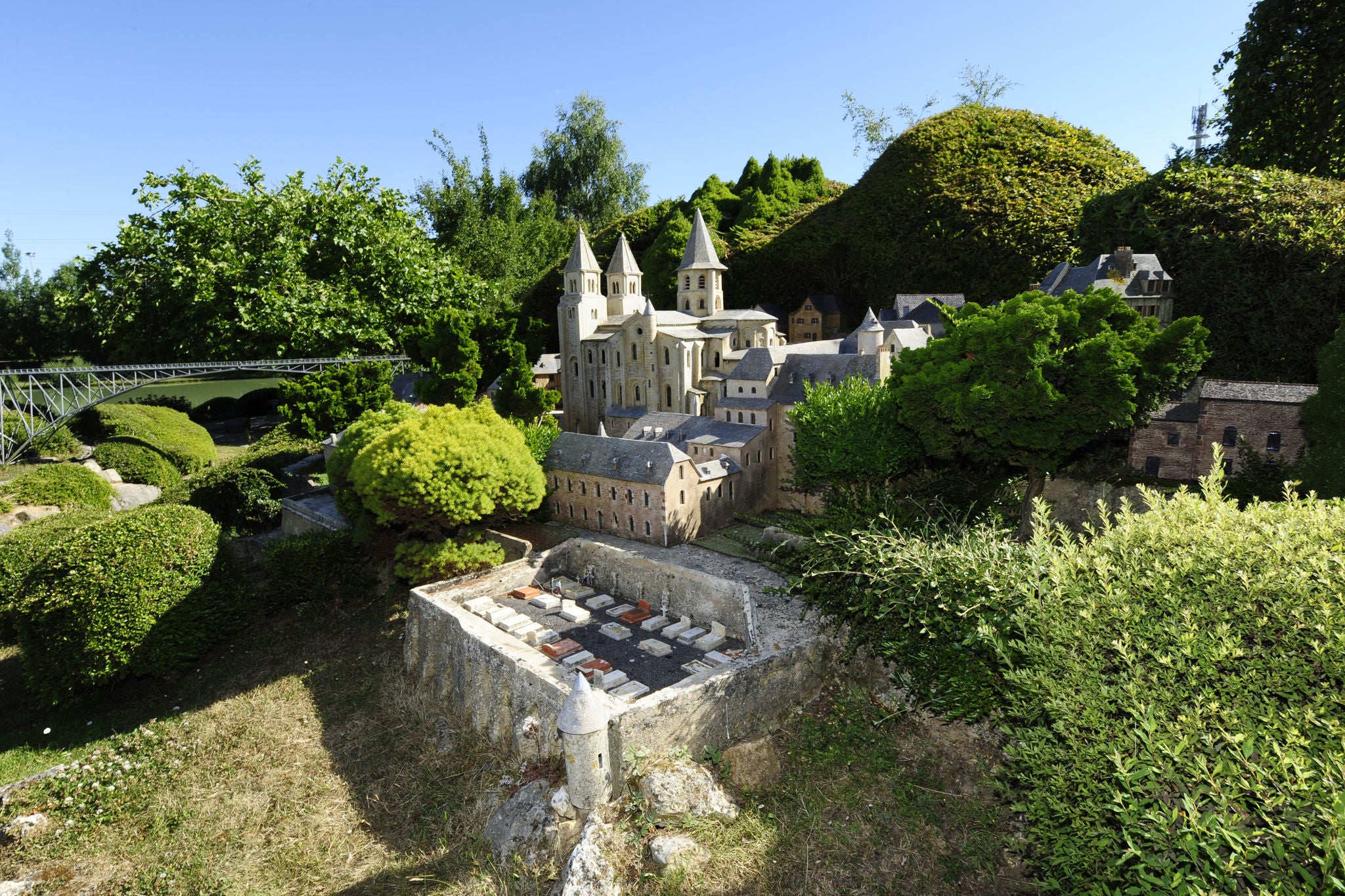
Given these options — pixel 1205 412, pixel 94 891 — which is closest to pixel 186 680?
pixel 94 891

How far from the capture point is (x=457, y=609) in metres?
25.9

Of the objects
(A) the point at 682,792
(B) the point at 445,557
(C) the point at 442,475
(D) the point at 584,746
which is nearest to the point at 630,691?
(A) the point at 682,792

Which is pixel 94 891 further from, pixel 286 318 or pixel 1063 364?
pixel 286 318

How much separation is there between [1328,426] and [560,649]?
23543 mm

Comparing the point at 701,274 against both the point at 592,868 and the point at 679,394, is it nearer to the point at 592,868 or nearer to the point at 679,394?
the point at 679,394

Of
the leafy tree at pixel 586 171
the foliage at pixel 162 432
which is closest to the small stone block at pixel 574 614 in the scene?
the foliage at pixel 162 432

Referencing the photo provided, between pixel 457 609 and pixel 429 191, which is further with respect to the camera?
pixel 429 191

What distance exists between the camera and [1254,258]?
2888 centimetres

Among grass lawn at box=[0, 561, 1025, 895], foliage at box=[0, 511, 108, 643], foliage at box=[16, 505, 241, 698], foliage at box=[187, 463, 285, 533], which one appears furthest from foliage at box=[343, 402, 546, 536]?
foliage at box=[187, 463, 285, 533]

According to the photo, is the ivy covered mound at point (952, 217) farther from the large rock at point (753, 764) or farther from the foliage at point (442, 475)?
the large rock at point (753, 764)

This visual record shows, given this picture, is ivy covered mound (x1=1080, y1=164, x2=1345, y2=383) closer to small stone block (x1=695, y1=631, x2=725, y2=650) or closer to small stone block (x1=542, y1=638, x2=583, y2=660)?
small stone block (x1=695, y1=631, x2=725, y2=650)

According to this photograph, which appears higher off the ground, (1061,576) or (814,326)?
(814,326)

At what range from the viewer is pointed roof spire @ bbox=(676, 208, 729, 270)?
43438 mm

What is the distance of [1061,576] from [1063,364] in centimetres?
1013
